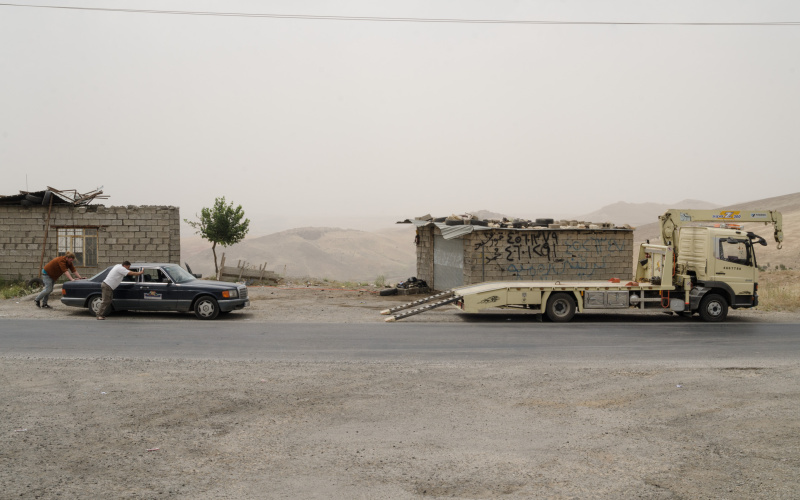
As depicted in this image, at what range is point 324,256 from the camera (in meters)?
84.6

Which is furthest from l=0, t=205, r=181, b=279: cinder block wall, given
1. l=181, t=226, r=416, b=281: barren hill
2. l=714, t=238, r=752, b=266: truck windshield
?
l=181, t=226, r=416, b=281: barren hill

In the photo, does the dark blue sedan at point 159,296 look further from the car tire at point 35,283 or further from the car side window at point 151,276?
the car tire at point 35,283

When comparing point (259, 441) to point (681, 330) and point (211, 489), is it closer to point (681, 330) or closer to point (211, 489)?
point (211, 489)

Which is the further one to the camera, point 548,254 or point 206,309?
point 548,254

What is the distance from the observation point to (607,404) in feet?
29.7

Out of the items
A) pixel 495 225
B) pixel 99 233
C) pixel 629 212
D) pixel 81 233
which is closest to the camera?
pixel 495 225

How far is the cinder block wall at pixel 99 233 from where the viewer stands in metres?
26.5

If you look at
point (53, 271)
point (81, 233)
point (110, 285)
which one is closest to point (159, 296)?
point (110, 285)

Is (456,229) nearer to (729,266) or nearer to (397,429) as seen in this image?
(729,266)

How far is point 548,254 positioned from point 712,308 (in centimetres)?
692

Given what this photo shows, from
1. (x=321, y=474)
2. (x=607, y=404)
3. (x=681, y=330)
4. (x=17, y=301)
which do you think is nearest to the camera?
(x=321, y=474)

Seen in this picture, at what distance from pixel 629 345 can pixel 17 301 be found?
19.1 m

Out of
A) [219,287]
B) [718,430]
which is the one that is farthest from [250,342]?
[718,430]

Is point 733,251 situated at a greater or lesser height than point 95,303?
greater
